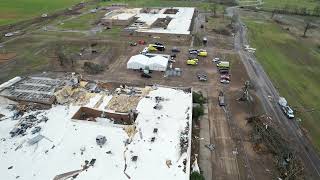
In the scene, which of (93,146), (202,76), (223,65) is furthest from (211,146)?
(223,65)

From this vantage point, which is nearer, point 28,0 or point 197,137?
point 197,137

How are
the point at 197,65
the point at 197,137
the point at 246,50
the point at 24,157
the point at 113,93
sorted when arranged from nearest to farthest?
1. the point at 24,157
2. the point at 197,137
3. the point at 113,93
4. the point at 197,65
5. the point at 246,50

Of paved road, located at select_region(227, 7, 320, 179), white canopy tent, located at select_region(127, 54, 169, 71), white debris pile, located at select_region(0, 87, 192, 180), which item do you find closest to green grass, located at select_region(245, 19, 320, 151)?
paved road, located at select_region(227, 7, 320, 179)

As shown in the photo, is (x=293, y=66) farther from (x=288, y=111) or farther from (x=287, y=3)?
(x=287, y=3)

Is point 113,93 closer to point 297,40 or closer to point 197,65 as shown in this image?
point 197,65

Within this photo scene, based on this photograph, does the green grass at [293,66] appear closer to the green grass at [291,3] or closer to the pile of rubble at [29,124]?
the pile of rubble at [29,124]

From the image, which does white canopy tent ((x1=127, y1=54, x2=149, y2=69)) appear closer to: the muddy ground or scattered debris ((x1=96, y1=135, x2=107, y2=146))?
the muddy ground

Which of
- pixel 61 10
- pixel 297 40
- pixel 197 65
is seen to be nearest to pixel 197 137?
pixel 197 65
